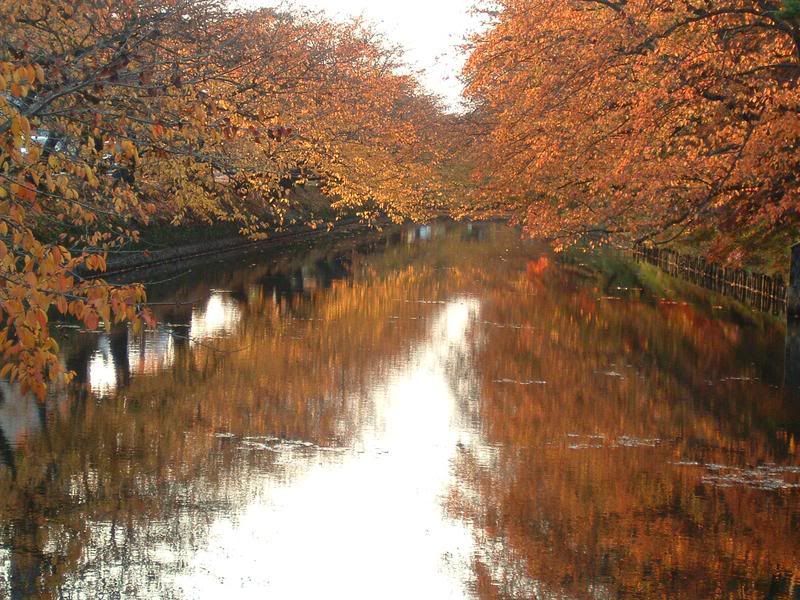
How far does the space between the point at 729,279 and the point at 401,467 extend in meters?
32.1

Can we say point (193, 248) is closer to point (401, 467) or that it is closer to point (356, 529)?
point (401, 467)

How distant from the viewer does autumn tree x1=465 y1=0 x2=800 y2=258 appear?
24.2 m

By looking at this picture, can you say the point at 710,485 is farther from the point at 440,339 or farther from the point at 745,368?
the point at 440,339

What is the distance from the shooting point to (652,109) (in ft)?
84.4

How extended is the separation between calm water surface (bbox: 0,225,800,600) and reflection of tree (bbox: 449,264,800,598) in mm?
40

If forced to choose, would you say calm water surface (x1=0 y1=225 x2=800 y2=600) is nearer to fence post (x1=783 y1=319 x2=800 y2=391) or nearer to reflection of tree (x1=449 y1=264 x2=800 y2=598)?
reflection of tree (x1=449 y1=264 x2=800 y2=598)

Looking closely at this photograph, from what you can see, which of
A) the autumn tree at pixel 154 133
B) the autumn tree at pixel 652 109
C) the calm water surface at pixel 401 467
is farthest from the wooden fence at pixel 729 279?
the autumn tree at pixel 154 133

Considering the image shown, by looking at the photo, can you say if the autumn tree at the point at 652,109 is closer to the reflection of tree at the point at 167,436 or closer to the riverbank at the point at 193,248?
the reflection of tree at the point at 167,436

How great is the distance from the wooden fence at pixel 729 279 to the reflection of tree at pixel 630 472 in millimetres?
10701

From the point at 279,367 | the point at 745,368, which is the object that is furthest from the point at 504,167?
the point at 279,367

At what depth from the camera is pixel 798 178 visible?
81.4 ft

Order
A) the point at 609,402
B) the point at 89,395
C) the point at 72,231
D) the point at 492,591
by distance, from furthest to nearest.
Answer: the point at 72,231
the point at 609,402
the point at 89,395
the point at 492,591

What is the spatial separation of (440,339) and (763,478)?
13059 mm

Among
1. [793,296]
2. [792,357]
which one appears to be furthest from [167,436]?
[793,296]
